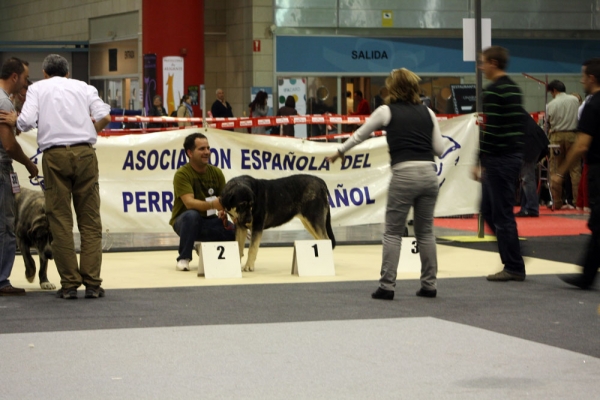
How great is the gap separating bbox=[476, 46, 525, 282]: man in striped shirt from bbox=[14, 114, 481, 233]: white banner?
3.66m

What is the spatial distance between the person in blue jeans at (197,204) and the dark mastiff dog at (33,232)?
1.59 metres

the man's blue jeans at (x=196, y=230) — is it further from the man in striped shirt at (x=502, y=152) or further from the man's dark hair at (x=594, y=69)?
the man's dark hair at (x=594, y=69)

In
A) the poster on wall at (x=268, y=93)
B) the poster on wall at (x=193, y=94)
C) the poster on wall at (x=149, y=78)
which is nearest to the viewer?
the poster on wall at (x=193, y=94)

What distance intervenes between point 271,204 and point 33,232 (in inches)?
92.3

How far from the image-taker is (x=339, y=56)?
90.5ft

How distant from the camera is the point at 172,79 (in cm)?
2575

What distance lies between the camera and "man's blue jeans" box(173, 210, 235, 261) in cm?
1044

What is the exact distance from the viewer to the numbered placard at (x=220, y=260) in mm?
9938

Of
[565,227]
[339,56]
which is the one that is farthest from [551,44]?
[565,227]

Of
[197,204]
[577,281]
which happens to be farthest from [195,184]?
[577,281]

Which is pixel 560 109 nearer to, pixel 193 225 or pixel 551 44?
pixel 193 225

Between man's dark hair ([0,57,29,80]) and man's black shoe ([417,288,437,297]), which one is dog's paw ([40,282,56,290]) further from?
man's black shoe ([417,288,437,297])

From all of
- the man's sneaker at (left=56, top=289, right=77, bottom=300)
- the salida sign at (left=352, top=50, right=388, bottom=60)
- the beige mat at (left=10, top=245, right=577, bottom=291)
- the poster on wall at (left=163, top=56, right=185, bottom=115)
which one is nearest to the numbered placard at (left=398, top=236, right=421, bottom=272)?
the beige mat at (left=10, top=245, right=577, bottom=291)

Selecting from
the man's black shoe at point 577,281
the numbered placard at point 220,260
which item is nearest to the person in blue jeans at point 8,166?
the numbered placard at point 220,260
